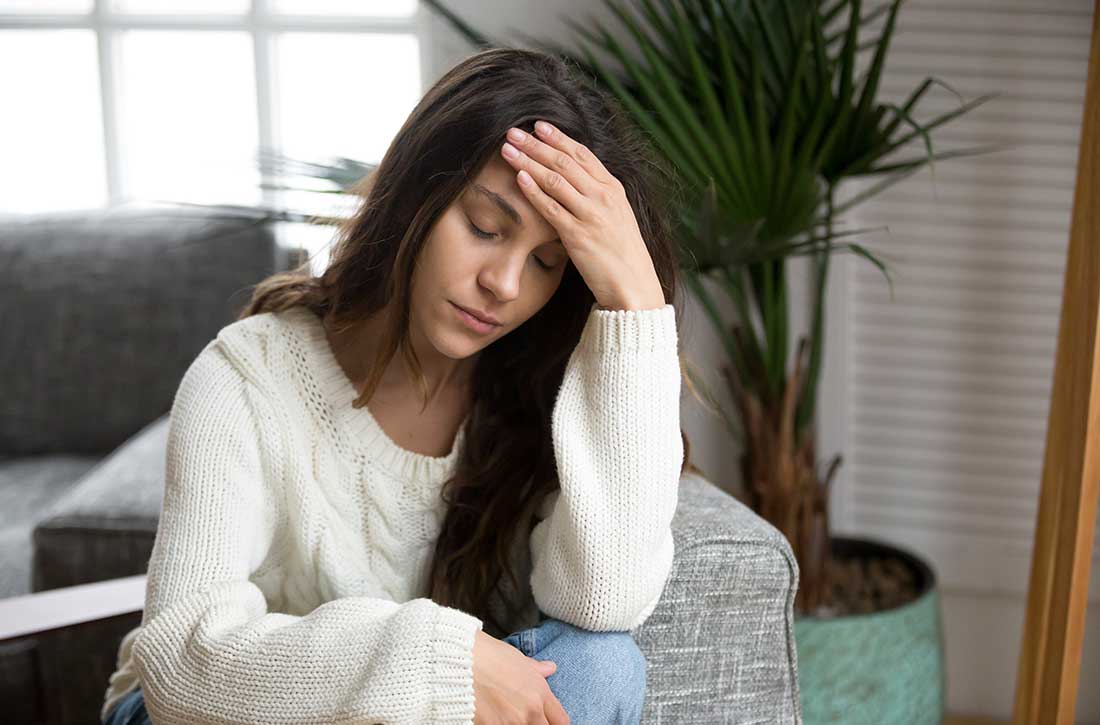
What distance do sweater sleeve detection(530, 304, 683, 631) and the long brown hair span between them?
0.14 metres

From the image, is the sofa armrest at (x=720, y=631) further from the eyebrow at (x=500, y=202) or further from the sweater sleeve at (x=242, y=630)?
the eyebrow at (x=500, y=202)

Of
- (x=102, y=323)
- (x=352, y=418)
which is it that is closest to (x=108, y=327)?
Result: (x=102, y=323)

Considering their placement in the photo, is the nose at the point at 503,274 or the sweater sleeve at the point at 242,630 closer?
the sweater sleeve at the point at 242,630

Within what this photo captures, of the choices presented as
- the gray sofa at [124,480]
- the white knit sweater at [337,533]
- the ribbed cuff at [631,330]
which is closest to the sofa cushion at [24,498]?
the gray sofa at [124,480]

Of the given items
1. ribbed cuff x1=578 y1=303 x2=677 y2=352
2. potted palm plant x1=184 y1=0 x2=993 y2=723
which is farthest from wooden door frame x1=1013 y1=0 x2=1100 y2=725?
ribbed cuff x1=578 y1=303 x2=677 y2=352

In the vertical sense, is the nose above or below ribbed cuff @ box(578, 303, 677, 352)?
above

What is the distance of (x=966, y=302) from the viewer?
2.01 meters

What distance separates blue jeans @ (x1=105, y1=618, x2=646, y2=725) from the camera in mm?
1112

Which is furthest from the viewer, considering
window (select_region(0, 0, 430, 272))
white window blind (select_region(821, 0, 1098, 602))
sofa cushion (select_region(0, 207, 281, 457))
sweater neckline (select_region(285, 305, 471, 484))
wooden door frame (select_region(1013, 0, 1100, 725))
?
window (select_region(0, 0, 430, 272))

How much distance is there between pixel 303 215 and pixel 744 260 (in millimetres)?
640

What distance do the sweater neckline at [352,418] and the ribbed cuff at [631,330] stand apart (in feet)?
0.91

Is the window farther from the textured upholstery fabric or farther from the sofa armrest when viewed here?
the sofa armrest

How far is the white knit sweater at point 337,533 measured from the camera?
3.43 ft

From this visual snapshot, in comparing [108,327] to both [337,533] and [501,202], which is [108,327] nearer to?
[337,533]
